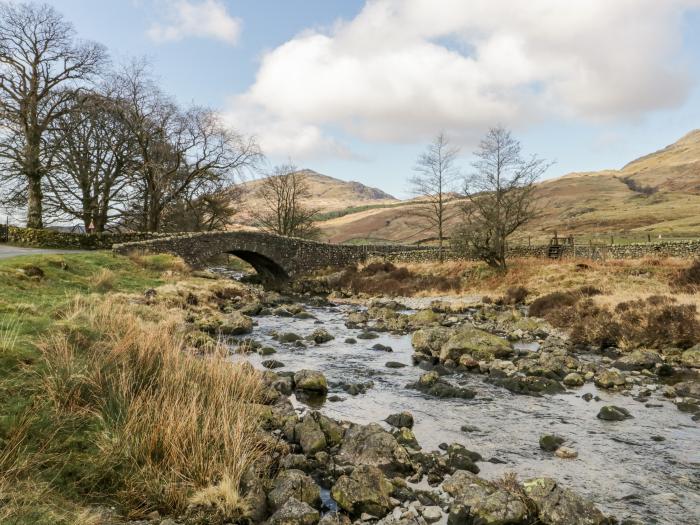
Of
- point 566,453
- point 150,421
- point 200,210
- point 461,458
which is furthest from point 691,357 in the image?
point 200,210

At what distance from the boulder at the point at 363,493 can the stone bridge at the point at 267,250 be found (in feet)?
77.2

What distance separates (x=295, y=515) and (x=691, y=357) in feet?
42.2

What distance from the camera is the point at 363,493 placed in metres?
6.08

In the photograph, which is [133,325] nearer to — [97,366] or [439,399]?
[97,366]

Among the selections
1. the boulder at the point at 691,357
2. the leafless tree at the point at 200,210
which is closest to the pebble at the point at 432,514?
the boulder at the point at 691,357

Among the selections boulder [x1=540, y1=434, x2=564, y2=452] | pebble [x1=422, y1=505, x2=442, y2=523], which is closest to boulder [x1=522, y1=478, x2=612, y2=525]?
pebble [x1=422, y1=505, x2=442, y2=523]

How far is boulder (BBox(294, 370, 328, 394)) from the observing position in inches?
436

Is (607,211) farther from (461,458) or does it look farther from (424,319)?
(461,458)

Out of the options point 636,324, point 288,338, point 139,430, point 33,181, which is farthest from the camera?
point 33,181

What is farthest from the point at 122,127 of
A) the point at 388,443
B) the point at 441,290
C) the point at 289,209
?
the point at 388,443

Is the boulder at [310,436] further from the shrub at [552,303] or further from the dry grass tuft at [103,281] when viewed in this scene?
the shrub at [552,303]

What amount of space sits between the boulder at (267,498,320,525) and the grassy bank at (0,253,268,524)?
0.41m

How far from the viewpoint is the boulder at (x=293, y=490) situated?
230 inches

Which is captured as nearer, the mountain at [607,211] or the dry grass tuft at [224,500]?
the dry grass tuft at [224,500]
